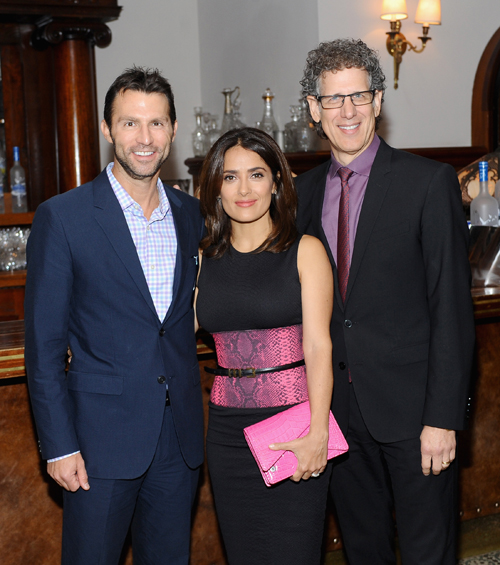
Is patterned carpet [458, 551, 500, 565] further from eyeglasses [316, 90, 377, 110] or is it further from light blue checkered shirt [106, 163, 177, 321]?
eyeglasses [316, 90, 377, 110]

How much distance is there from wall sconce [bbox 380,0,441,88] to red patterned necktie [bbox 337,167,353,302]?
3.00 m

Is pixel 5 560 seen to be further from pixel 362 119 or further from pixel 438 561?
pixel 362 119

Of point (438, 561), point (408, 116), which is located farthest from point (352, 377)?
point (408, 116)

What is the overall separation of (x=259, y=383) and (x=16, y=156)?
11.7ft

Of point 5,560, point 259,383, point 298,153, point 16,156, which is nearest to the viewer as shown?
point 259,383

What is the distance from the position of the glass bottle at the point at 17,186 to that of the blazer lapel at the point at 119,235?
3272mm

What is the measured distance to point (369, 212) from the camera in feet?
6.60

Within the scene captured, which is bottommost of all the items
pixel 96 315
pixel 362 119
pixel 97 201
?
pixel 96 315

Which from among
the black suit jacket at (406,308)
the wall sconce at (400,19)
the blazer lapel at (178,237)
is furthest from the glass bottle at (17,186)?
the black suit jacket at (406,308)

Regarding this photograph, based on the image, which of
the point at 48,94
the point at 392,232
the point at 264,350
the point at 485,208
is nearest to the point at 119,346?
the point at 264,350

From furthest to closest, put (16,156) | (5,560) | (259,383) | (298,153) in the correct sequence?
(16,156)
(298,153)
(5,560)
(259,383)

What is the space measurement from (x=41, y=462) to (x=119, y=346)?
2.30 ft

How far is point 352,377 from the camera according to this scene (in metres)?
2.04

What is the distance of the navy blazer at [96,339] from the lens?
184cm
